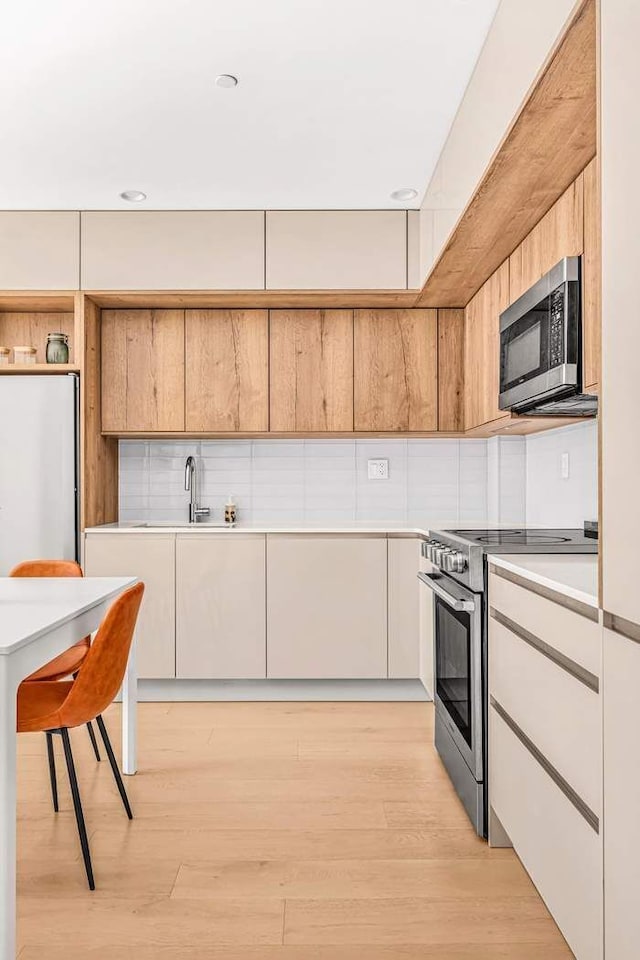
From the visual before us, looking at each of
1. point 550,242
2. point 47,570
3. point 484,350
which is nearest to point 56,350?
point 47,570

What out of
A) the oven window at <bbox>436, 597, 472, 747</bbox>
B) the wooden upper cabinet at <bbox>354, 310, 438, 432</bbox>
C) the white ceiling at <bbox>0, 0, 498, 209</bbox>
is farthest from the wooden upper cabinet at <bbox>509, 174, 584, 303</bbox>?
the oven window at <bbox>436, 597, 472, 747</bbox>

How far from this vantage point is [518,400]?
2764 mm

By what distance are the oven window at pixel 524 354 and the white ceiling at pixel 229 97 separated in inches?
37.2

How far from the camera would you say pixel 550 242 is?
2588mm

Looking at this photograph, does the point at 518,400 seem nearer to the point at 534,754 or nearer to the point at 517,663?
the point at 517,663

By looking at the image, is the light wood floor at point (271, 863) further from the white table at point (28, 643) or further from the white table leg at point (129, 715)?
the white table at point (28, 643)

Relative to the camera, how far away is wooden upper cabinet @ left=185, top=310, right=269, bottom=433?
13.5 ft

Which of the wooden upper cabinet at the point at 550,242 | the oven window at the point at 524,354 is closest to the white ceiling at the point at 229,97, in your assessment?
the wooden upper cabinet at the point at 550,242

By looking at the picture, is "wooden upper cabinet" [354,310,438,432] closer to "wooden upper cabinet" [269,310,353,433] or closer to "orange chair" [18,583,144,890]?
"wooden upper cabinet" [269,310,353,433]

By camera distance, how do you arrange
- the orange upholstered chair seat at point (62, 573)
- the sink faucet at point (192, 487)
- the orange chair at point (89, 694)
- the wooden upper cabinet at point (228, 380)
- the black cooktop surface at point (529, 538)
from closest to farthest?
the orange chair at point (89, 694) → the black cooktop surface at point (529, 538) → the orange upholstered chair seat at point (62, 573) → the wooden upper cabinet at point (228, 380) → the sink faucet at point (192, 487)

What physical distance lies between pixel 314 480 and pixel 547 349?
224 cm

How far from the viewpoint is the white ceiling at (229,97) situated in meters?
2.34

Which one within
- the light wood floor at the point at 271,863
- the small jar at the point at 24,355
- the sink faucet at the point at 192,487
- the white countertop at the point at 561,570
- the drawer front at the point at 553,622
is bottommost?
the light wood floor at the point at 271,863

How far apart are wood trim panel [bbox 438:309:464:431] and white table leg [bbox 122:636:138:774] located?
2173mm
